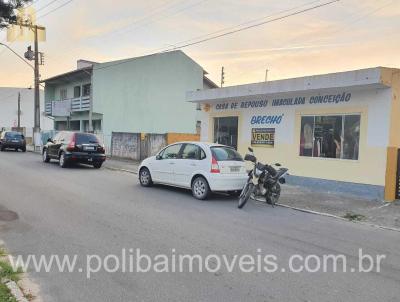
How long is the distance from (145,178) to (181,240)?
6.43 metres

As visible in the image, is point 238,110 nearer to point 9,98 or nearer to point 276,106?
point 276,106

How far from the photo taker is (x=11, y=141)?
30.6 metres

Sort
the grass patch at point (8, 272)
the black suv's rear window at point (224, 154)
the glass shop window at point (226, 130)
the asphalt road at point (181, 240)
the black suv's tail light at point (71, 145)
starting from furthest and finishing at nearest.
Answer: the black suv's tail light at point (71, 145)
the glass shop window at point (226, 130)
the black suv's rear window at point (224, 154)
the grass patch at point (8, 272)
the asphalt road at point (181, 240)

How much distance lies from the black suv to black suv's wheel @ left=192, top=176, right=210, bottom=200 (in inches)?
345

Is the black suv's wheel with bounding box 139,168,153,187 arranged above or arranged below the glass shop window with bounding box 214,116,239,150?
below

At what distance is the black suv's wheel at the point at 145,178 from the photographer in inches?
498

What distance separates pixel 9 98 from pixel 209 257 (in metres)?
73.6

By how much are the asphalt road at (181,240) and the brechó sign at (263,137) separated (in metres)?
4.84

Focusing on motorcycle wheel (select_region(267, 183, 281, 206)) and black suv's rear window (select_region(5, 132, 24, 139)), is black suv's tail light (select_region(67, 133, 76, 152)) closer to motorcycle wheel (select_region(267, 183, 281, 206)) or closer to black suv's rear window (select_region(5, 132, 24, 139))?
motorcycle wheel (select_region(267, 183, 281, 206))

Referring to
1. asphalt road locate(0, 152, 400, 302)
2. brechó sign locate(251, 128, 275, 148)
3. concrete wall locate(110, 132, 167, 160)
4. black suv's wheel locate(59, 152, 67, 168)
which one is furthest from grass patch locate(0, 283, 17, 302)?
concrete wall locate(110, 132, 167, 160)

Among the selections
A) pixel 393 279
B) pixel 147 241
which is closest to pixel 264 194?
pixel 147 241

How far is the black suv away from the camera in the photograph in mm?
17875

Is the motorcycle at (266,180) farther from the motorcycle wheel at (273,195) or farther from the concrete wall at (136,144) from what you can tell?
the concrete wall at (136,144)

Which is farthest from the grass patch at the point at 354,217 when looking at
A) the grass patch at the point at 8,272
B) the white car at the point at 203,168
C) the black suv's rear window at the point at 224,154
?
the grass patch at the point at 8,272
